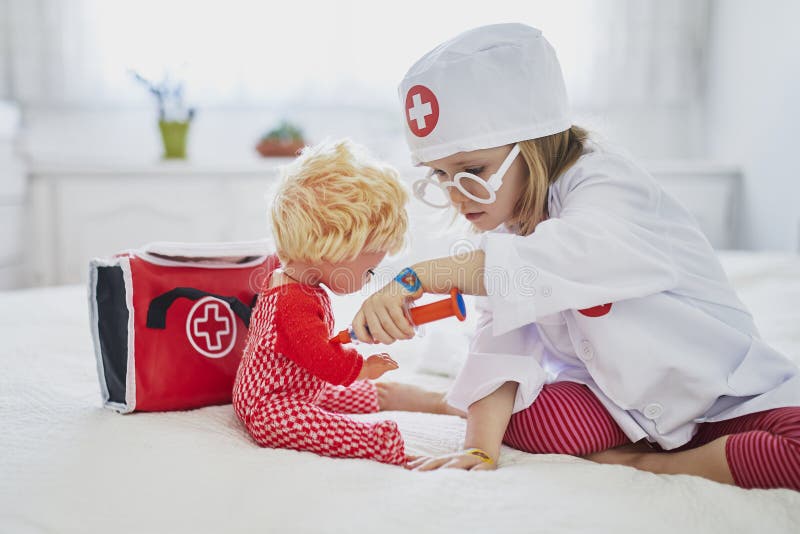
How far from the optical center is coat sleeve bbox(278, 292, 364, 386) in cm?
78

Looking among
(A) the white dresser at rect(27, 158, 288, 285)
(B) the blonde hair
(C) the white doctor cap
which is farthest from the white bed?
(A) the white dresser at rect(27, 158, 288, 285)

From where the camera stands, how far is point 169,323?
0.90 metres

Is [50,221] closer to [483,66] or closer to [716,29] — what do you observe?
[483,66]

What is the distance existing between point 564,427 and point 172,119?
189 cm

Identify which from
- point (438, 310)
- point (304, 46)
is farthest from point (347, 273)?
point (304, 46)

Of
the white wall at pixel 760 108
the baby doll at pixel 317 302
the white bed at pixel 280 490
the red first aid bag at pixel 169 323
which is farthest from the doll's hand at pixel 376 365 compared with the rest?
the white wall at pixel 760 108

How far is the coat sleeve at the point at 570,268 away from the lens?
765mm

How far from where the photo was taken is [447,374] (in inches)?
46.0

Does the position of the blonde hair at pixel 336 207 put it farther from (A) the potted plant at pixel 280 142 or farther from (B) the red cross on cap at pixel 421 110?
(A) the potted plant at pixel 280 142

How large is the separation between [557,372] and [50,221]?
187 cm

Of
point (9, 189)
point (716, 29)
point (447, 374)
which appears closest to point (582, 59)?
point (716, 29)

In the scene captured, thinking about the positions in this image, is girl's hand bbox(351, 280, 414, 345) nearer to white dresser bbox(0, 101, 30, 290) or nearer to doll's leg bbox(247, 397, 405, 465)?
doll's leg bbox(247, 397, 405, 465)

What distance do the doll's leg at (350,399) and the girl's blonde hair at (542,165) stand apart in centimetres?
32

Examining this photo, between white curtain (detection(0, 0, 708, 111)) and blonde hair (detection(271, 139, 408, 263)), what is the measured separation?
172 cm
